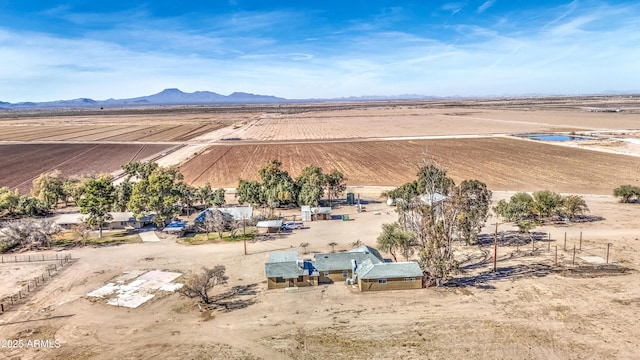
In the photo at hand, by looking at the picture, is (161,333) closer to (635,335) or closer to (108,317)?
(108,317)

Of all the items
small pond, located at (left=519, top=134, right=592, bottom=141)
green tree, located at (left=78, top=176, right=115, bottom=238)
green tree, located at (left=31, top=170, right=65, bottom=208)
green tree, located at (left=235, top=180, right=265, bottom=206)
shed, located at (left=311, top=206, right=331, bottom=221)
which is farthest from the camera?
small pond, located at (left=519, top=134, right=592, bottom=141)

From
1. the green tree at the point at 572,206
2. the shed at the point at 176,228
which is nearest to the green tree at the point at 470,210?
the green tree at the point at 572,206

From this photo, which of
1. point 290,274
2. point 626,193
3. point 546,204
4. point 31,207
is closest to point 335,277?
point 290,274

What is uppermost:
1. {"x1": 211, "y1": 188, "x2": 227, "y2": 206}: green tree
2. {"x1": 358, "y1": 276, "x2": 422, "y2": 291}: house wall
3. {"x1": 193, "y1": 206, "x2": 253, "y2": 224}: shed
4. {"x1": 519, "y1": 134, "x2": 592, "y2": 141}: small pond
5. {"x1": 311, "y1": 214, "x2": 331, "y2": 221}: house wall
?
{"x1": 519, "y1": 134, "x2": 592, "y2": 141}: small pond

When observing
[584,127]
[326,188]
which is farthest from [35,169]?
Result: [584,127]

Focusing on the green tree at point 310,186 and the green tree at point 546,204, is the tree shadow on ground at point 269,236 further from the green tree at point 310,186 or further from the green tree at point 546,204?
the green tree at point 546,204

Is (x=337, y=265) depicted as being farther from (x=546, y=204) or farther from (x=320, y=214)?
(x=546, y=204)

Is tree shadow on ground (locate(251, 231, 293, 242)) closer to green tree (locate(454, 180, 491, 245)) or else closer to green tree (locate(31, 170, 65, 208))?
green tree (locate(454, 180, 491, 245))

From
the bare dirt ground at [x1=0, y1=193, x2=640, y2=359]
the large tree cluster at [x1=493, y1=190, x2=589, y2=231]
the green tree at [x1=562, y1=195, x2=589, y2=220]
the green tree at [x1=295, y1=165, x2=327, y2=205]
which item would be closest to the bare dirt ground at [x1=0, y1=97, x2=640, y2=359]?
the bare dirt ground at [x1=0, y1=193, x2=640, y2=359]
